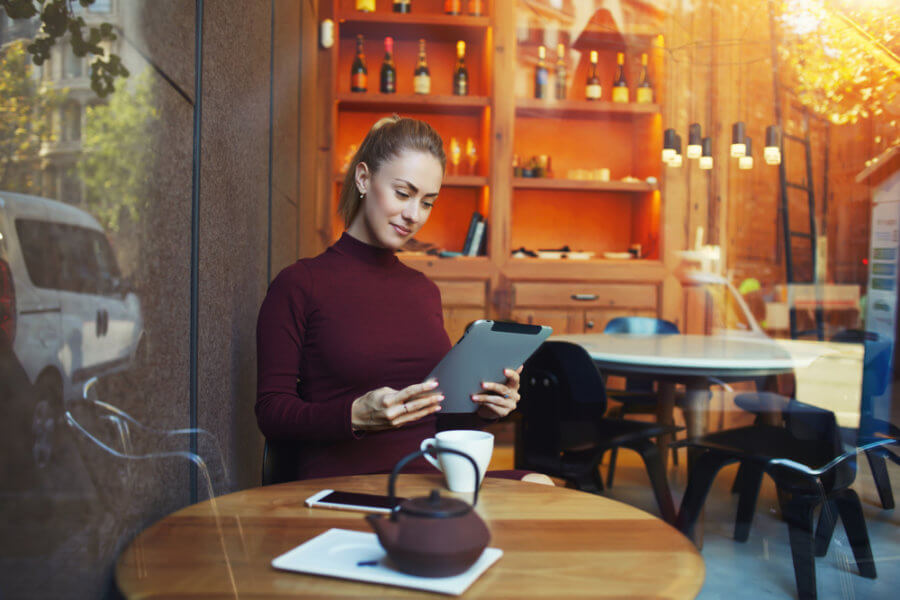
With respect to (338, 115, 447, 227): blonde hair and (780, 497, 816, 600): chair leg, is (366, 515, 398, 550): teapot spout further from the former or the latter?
(780, 497, 816, 600): chair leg

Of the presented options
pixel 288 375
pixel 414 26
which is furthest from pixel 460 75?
pixel 288 375

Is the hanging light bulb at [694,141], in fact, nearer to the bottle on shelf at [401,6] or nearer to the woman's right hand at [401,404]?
the bottle on shelf at [401,6]

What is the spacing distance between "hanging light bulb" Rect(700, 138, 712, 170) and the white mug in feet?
10.8

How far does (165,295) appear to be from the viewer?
0.91 m

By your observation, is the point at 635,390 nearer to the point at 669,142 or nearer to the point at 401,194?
the point at 669,142

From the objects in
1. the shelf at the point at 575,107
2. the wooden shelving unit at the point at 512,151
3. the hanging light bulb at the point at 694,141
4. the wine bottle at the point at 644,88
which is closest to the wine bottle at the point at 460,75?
the wooden shelving unit at the point at 512,151

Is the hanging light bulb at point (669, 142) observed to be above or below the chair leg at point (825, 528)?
above

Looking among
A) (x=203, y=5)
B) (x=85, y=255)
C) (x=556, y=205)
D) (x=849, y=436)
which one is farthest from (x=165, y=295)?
(x=556, y=205)

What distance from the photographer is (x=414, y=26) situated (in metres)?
3.83

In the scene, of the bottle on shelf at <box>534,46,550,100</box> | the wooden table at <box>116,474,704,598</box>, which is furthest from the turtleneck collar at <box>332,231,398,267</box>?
the bottle on shelf at <box>534,46,550,100</box>

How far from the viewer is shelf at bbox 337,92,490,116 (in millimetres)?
3756

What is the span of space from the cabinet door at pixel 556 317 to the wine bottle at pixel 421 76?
1297 millimetres

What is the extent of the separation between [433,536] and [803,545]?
1.97m

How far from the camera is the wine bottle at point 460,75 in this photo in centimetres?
392
